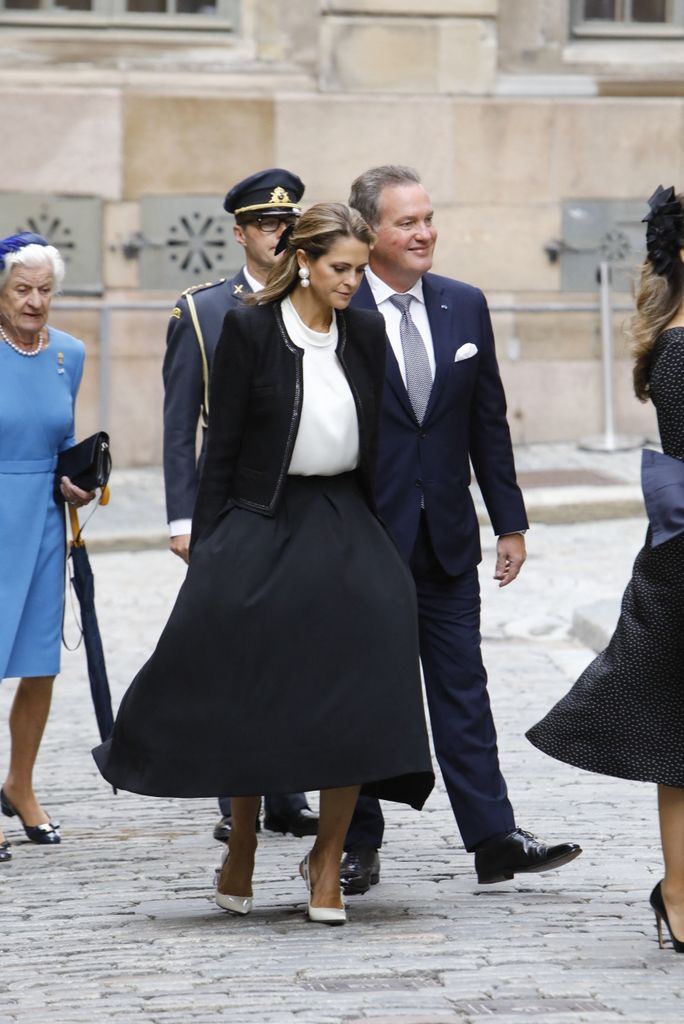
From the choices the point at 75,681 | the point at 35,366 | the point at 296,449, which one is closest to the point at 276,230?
the point at 35,366

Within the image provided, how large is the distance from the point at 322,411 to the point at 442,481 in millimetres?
671

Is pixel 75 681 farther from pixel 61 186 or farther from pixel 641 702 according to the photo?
pixel 61 186

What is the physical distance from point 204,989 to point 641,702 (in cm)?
124

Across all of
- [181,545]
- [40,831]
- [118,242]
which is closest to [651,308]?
[181,545]

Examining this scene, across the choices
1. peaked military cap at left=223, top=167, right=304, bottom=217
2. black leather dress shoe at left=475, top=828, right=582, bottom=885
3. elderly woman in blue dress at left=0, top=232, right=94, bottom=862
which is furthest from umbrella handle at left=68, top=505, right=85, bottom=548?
black leather dress shoe at left=475, top=828, right=582, bottom=885

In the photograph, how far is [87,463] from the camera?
6.57 metres

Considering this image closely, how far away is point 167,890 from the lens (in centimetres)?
586

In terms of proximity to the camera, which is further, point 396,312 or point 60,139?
point 60,139

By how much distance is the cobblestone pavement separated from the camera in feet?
14.9

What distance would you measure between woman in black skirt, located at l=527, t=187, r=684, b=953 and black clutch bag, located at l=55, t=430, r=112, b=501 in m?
2.07

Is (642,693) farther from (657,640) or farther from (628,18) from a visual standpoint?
(628,18)

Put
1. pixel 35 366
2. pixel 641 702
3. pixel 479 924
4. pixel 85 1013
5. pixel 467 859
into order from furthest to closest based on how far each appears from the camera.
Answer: pixel 35 366 → pixel 467 859 → pixel 479 924 → pixel 641 702 → pixel 85 1013

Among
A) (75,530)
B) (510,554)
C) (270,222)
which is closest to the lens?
(510,554)

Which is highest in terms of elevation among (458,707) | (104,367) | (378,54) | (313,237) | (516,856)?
(378,54)
